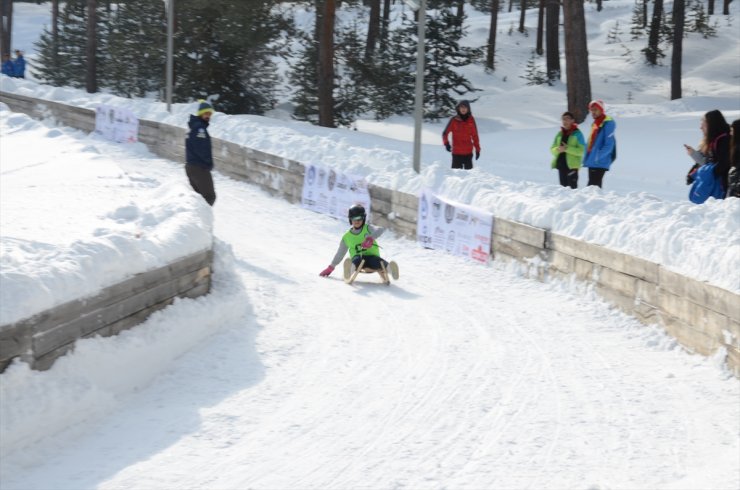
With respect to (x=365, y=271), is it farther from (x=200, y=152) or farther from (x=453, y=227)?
(x=200, y=152)

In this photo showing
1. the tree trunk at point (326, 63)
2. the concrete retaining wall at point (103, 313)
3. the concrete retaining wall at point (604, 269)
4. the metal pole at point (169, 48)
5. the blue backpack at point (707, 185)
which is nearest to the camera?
the concrete retaining wall at point (103, 313)

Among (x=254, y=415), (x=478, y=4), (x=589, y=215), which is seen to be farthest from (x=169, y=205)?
(x=478, y=4)

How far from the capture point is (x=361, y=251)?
Result: 1162 cm

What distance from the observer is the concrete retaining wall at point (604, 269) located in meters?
7.84

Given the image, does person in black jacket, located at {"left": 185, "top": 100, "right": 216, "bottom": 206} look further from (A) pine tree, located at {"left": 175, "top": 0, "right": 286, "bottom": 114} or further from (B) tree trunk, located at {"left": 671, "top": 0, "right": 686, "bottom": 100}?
(B) tree trunk, located at {"left": 671, "top": 0, "right": 686, "bottom": 100}

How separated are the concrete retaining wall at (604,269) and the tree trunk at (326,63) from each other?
5.74 m

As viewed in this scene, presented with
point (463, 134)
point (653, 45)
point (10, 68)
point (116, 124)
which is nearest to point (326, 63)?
point (116, 124)

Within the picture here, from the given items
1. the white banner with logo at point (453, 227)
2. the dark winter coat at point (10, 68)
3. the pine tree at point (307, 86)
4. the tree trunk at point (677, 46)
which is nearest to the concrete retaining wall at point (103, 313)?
the white banner with logo at point (453, 227)

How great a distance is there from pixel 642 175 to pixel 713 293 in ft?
31.2

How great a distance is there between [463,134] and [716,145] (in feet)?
18.1

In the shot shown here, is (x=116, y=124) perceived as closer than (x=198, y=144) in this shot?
No

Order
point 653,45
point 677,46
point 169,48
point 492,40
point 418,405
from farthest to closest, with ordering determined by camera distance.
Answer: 1. point 492,40
2. point 653,45
3. point 677,46
4. point 169,48
5. point 418,405

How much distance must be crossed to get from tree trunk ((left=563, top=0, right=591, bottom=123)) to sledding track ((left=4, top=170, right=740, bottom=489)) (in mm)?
12809

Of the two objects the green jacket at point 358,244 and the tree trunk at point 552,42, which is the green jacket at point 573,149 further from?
the tree trunk at point 552,42
